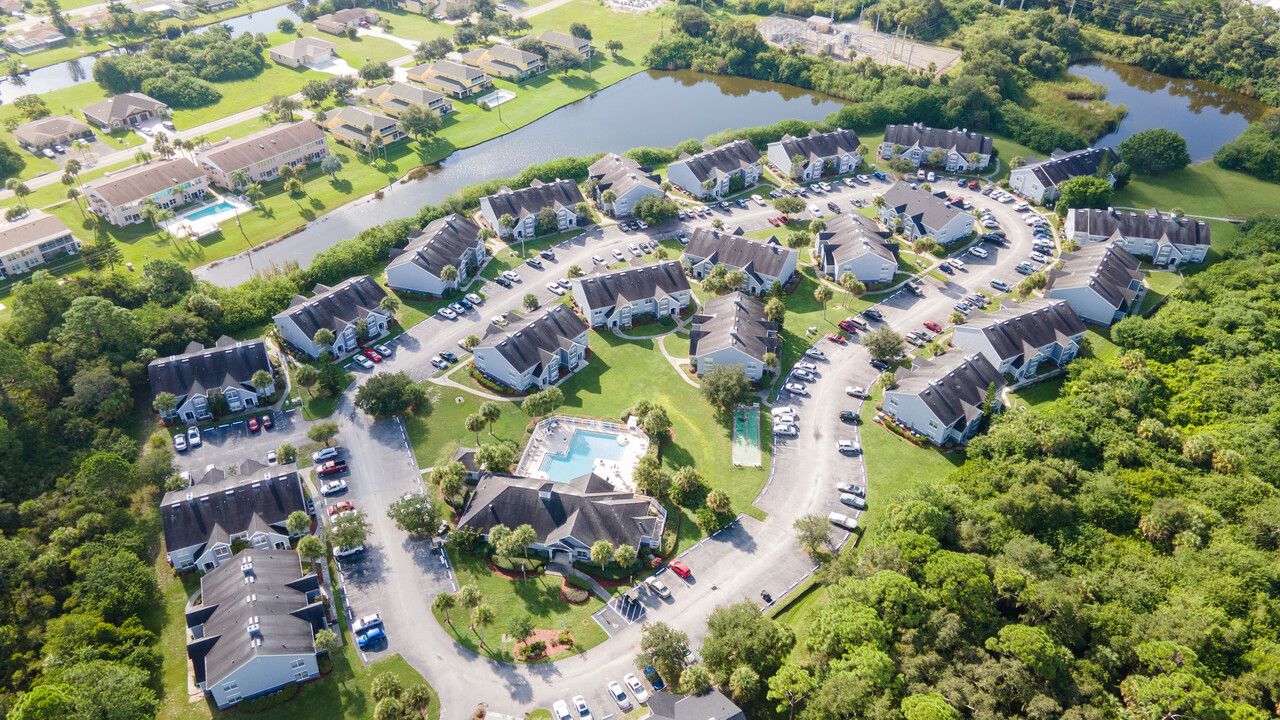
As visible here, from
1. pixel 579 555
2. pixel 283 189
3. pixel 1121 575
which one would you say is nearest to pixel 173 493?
pixel 579 555

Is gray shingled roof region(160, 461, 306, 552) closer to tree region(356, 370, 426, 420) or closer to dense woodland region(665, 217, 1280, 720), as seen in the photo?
tree region(356, 370, 426, 420)

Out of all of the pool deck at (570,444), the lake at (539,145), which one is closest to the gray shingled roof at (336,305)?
the lake at (539,145)

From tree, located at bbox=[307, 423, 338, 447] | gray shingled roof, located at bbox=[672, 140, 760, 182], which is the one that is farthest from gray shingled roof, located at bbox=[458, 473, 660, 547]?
gray shingled roof, located at bbox=[672, 140, 760, 182]

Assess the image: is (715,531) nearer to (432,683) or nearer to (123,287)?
(432,683)

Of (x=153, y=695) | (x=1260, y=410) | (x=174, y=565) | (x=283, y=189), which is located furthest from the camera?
(x=283, y=189)

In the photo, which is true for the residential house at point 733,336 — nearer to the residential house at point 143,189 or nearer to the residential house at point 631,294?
the residential house at point 631,294
